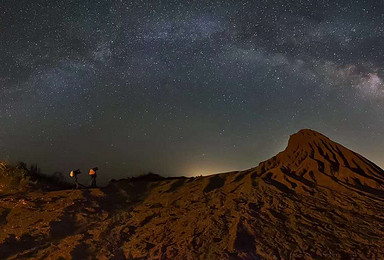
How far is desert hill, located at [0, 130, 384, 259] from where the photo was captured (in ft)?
39.1

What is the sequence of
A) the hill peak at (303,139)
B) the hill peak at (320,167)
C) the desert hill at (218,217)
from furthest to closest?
1. the hill peak at (303,139)
2. the hill peak at (320,167)
3. the desert hill at (218,217)

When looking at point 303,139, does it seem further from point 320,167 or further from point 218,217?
point 218,217

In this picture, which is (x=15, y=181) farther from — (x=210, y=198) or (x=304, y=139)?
(x=304, y=139)

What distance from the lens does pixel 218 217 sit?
14.3 meters

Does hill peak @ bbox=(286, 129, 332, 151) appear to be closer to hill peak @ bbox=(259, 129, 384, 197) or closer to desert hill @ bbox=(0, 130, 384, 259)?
hill peak @ bbox=(259, 129, 384, 197)

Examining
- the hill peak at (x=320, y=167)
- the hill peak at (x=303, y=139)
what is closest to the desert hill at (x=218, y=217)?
the hill peak at (x=320, y=167)

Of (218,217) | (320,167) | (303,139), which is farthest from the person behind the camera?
(303,139)

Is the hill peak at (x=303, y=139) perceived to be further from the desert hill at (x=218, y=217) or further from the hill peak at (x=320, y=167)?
the desert hill at (x=218, y=217)

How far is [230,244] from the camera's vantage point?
39.5ft

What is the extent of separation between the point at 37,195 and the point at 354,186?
49.7ft

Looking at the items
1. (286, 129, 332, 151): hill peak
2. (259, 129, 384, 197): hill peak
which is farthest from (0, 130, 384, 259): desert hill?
(286, 129, 332, 151): hill peak

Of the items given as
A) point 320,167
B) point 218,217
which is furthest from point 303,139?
point 218,217

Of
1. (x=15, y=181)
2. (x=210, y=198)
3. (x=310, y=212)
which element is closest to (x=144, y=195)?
(x=210, y=198)

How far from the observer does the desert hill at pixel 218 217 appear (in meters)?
11.9
